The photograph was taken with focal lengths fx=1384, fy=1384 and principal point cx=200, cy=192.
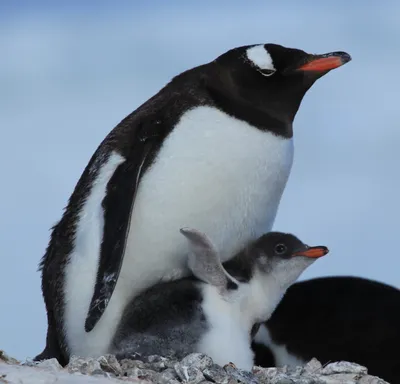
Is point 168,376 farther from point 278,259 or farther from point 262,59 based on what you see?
point 262,59

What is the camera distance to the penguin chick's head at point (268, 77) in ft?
20.3

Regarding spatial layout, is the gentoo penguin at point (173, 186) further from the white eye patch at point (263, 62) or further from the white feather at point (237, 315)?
the white feather at point (237, 315)

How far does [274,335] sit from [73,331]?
3.61 ft

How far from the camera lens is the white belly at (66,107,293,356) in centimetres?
599

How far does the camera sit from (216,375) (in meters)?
5.26

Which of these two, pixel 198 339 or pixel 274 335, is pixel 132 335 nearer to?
pixel 198 339

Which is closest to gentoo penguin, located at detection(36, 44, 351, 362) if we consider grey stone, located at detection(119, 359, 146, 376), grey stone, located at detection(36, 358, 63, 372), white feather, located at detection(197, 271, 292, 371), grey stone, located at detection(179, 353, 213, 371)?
white feather, located at detection(197, 271, 292, 371)

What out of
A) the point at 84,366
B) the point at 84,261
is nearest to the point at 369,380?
the point at 84,366

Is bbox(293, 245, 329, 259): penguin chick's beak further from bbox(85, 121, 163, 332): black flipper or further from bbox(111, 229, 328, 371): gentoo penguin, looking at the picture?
bbox(85, 121, 163, 332): black flipper

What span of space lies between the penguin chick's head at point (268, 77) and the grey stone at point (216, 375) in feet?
4.41

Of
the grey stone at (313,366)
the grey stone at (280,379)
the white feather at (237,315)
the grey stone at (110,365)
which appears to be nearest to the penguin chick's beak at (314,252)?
the white feather at (237,315)

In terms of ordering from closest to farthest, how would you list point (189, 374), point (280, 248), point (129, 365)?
point (189, 374), point (129, 365), point (280, 248)

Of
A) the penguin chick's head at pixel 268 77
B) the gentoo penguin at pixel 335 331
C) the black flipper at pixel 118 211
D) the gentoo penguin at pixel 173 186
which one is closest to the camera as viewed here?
the black flipper at pixel 118 211

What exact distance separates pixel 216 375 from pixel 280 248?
100 centimetres
